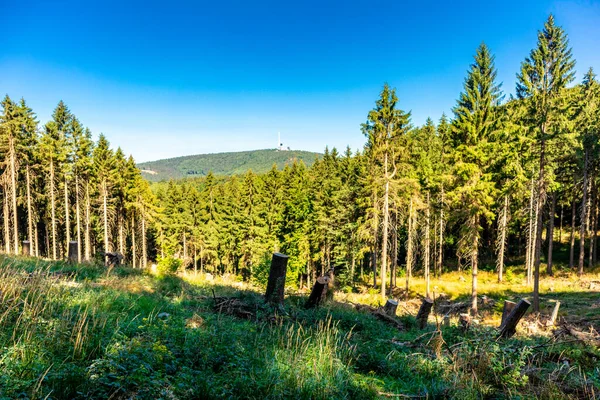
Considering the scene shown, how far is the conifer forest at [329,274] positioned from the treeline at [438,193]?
0.53ft

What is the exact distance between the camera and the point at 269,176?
39375 mm

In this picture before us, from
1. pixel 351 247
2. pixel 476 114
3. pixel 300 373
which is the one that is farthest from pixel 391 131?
pixel 300 373

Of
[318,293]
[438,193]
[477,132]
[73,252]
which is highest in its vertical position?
[477,132]

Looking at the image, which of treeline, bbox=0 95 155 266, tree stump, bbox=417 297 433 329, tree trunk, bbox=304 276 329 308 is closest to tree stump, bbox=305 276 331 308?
tree trunk, bbox=304 276 329 308

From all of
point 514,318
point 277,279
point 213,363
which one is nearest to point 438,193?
point 514,318

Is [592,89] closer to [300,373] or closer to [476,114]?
[476,114]

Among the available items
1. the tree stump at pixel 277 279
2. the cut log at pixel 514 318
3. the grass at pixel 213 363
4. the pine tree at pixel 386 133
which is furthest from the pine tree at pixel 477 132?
the tree stump at pixel 277 279

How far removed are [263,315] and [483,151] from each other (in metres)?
16.8

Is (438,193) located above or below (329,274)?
above

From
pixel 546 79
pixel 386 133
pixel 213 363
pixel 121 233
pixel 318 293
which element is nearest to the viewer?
pixel 213 363

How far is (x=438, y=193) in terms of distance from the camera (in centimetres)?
2845

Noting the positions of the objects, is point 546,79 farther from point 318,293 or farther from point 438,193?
point 318,293

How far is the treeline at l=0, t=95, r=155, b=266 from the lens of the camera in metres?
27.3

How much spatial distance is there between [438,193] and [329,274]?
21.2 meters
